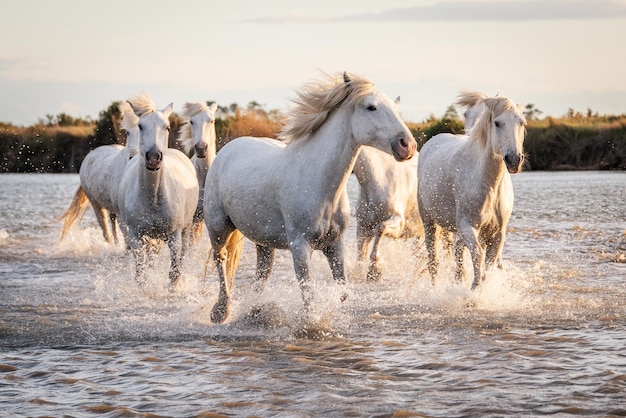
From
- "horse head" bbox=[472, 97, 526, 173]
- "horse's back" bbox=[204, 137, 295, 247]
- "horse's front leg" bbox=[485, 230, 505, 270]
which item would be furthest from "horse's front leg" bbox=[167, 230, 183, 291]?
"horse head" bbox=[472, 97, 526, 173]

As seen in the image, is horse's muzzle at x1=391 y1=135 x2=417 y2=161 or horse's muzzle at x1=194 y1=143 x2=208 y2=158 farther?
horse's muzzle at x1=194 y1=143 x2=208 y2=158

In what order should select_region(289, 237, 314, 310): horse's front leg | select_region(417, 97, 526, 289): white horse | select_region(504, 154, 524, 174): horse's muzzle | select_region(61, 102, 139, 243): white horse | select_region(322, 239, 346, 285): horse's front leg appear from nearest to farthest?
select_region(289, 237, 314, 310): horse's front leg, select_region(322, 239, 346, 285): horse's front leg, select_region(504, 154, 524, 174): horse's muzzle, select_region(417, 97, 526, 289): white horse, select_region(61, 102, 139, 243): white horse

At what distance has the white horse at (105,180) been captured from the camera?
12.1 metres

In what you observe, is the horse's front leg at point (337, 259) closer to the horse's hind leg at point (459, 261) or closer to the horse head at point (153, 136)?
the horse's hind leg at point (459, 261)

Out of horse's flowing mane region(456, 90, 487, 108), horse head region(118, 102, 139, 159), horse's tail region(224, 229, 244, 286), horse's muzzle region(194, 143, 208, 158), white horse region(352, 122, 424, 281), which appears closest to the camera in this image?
horse's tail region(224, 229, 244, 286)

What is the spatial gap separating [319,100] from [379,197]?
3.53m

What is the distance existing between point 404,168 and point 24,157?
34.4 m

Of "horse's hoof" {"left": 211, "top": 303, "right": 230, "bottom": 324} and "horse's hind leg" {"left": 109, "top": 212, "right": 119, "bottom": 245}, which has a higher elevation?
"horse's hind leg" {"left": 109, "top": 212, "right": 119, "bottom": 245}

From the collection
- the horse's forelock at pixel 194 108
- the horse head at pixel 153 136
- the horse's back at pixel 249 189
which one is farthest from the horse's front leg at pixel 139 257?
the horse's back at pixel 249 189

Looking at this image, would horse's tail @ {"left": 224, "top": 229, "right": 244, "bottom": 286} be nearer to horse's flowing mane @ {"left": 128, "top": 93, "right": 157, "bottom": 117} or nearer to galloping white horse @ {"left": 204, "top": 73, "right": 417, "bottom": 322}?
galloping white horse @ {"left": 204, "top": 73, "right": 417, "bottom": 322}

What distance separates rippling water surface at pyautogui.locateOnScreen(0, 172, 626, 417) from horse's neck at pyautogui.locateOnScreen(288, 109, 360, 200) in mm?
760

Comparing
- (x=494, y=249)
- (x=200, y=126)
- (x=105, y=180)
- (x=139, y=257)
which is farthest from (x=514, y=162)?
(x=105, y=180)

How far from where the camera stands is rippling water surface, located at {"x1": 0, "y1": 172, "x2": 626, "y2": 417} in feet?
17.5

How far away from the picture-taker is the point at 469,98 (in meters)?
9.77
